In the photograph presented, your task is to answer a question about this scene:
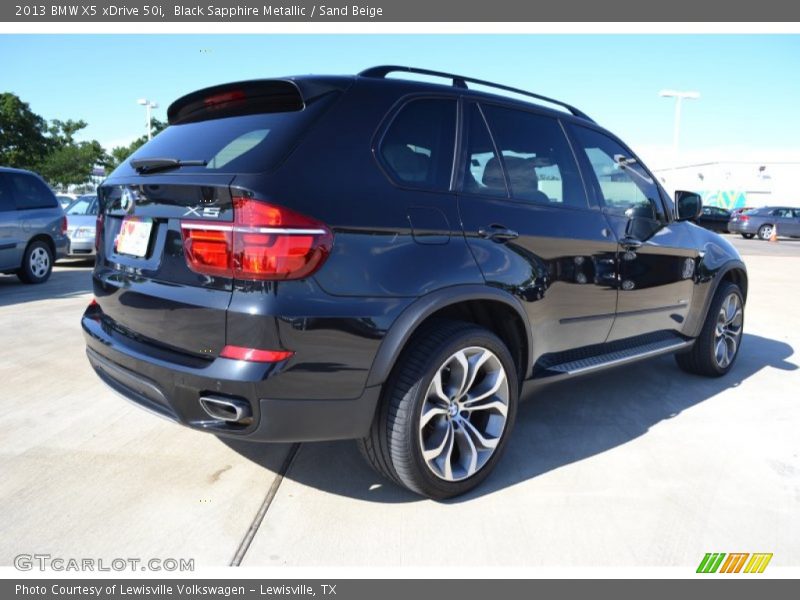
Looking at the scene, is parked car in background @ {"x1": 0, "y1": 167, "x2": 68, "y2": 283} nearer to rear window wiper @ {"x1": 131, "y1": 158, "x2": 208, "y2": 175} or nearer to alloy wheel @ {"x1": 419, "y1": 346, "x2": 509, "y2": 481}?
rear window wiper @ {"x1": 131, "y1": 158, "x2": 208, "y2": 175}

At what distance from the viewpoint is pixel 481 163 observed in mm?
2729

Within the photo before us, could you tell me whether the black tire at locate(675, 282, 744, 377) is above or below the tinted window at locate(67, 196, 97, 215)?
below

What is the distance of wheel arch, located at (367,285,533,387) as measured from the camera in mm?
2252

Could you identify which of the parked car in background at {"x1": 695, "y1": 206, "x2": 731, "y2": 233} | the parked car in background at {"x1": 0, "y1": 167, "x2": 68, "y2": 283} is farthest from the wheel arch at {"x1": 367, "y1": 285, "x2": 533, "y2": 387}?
the parked car in background at {"x1": 695, "y1": 206, "x2": 731, "y2": 233}

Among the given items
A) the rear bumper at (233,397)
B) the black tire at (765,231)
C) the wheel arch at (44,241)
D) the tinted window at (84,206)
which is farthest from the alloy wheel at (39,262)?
the black tire at (765,231)

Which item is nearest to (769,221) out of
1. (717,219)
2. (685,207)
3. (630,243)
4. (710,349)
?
(717,219)

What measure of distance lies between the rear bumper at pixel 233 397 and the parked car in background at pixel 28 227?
7081mm

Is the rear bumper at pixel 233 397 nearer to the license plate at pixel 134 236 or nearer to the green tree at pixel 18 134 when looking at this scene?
the license plate at pixel 134 236

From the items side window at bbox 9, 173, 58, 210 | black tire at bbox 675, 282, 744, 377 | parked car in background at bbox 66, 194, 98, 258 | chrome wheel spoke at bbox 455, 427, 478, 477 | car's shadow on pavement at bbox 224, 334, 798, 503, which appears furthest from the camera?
parked car in background at bbox 66, 194, 98, 258

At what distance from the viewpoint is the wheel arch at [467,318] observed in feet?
7.39

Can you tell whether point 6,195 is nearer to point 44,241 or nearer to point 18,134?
point 44,241

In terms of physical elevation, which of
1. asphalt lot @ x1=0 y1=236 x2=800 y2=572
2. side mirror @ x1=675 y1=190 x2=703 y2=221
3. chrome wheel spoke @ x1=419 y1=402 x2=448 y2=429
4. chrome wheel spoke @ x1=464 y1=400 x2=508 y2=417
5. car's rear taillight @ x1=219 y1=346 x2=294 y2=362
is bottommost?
asphalt lot @ x1=0 y1=236 x2=800 y2=572

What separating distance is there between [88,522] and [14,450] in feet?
3.02

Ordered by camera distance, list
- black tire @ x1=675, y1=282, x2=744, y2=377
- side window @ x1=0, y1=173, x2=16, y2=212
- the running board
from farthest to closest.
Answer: side window @ x1=0, y1=173, x2=16, y2=212
black tire @ x1=675, y1=282, x2=744, y2=377
the running board
